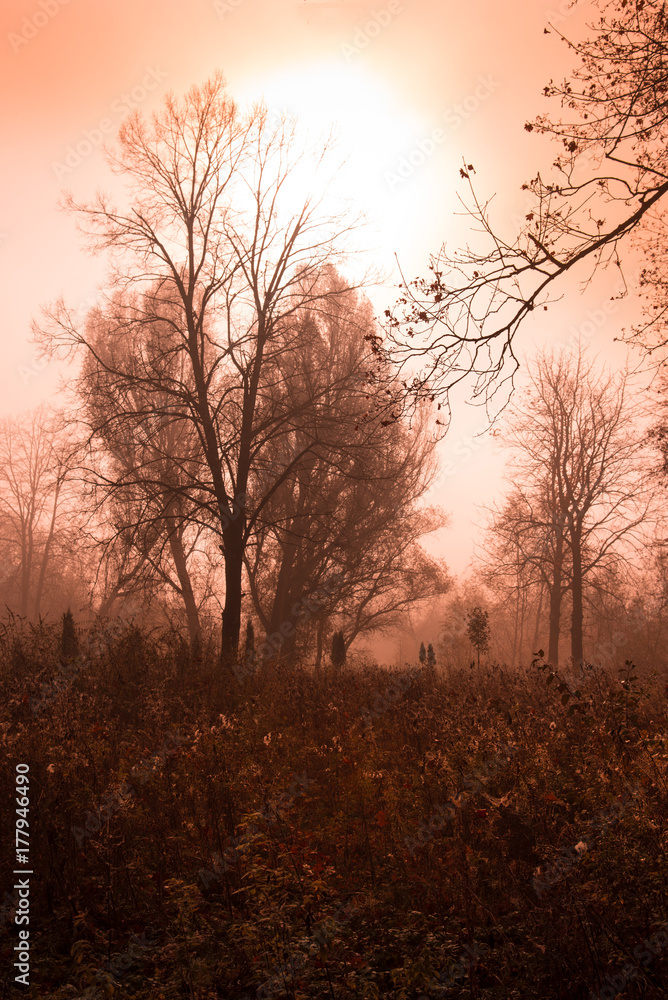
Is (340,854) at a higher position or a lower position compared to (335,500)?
lower

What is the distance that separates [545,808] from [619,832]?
0.83m

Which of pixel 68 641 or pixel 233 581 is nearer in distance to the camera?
pixel 233 581

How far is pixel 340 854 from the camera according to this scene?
5.14 meters

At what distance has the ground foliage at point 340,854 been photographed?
3412mm

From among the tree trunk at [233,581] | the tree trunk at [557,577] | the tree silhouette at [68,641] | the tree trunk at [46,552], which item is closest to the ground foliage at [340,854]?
the tree trunk at [233,581]

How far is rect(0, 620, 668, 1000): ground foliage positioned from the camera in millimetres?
3412

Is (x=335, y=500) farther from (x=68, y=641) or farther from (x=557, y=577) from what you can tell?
(x=557, y=577)

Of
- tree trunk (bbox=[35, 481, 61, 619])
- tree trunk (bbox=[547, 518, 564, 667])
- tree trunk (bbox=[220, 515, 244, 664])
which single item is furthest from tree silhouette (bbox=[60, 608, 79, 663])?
tree trunk (bbox=[35, 481, 61, 619])

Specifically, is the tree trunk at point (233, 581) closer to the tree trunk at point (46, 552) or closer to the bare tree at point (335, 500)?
the bare tree at point (335, 500)

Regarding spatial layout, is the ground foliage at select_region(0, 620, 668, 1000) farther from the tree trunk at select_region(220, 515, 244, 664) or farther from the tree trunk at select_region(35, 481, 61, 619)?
the tree trunk at select_region(35, 481, 61, 619)

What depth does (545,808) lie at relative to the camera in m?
4.74

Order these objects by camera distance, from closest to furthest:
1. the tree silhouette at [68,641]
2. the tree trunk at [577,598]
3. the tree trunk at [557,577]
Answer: the tree silhouette at [68,641], the tree trunk at [577,598], the tree trunk at [557,577]

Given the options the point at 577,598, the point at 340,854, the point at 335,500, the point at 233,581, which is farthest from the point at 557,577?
the point at 340,854

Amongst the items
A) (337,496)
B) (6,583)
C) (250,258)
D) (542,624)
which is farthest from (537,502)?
(6,583)
